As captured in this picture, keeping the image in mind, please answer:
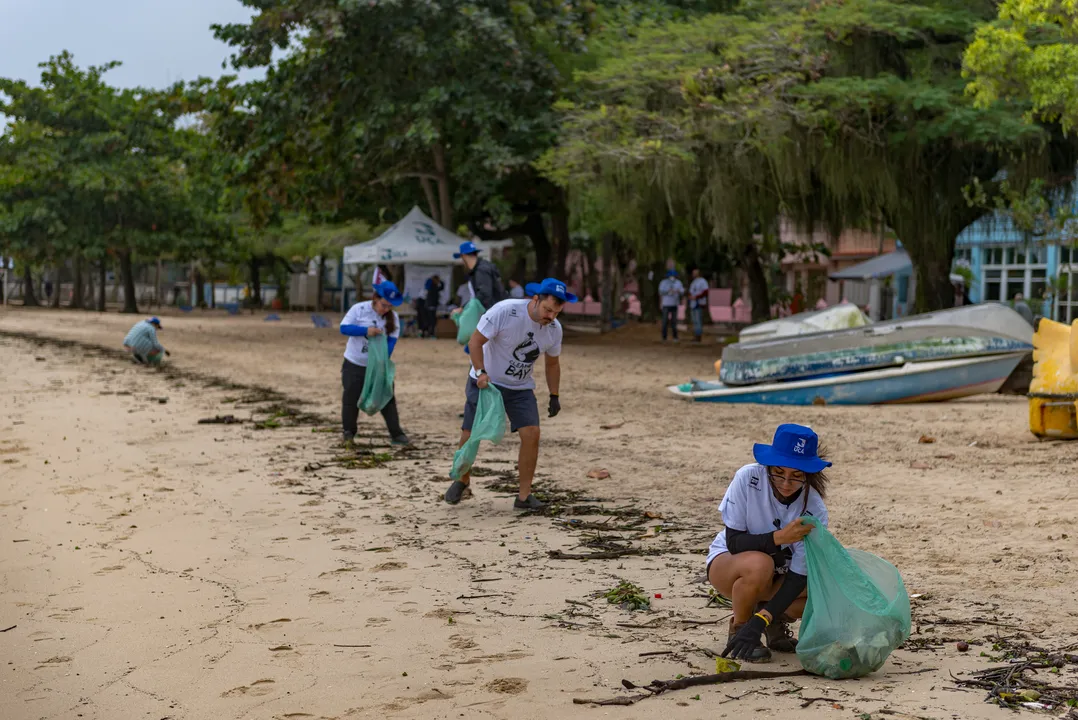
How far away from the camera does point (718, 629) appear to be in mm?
→ 5531

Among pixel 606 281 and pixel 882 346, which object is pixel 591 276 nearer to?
pixel 606 281

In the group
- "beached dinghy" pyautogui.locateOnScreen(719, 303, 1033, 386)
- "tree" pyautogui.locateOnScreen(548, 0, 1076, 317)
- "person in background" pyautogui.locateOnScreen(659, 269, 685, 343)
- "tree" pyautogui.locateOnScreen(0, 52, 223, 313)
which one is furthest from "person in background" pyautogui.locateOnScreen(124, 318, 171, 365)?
"tree" pyautogui.locateOnScreen(0, 52, 223, 313)

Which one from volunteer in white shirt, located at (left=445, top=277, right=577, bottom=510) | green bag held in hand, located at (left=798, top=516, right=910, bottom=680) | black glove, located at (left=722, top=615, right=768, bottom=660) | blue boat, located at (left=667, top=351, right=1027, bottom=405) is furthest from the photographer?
blue boat, located at (left=667, top=351, right=1027, bottom=405)

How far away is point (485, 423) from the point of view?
831 centimetres

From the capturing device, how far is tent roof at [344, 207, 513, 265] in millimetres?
29000

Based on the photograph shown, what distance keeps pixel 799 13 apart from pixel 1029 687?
61.4ft

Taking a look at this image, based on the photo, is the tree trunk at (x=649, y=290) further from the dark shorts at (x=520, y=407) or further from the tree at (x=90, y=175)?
the dark shorts at (x=520, y=407)

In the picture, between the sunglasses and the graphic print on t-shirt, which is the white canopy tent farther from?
the sunglasses

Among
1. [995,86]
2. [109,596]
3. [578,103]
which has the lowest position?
[109,596]

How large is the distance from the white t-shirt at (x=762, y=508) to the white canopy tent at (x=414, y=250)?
79.0 ft

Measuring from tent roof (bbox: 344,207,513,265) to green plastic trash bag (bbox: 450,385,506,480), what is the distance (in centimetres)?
2063

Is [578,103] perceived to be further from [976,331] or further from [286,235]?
[286,235]

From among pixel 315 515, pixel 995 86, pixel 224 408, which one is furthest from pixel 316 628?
pixel 995 86

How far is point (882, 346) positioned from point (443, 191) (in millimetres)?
17206
